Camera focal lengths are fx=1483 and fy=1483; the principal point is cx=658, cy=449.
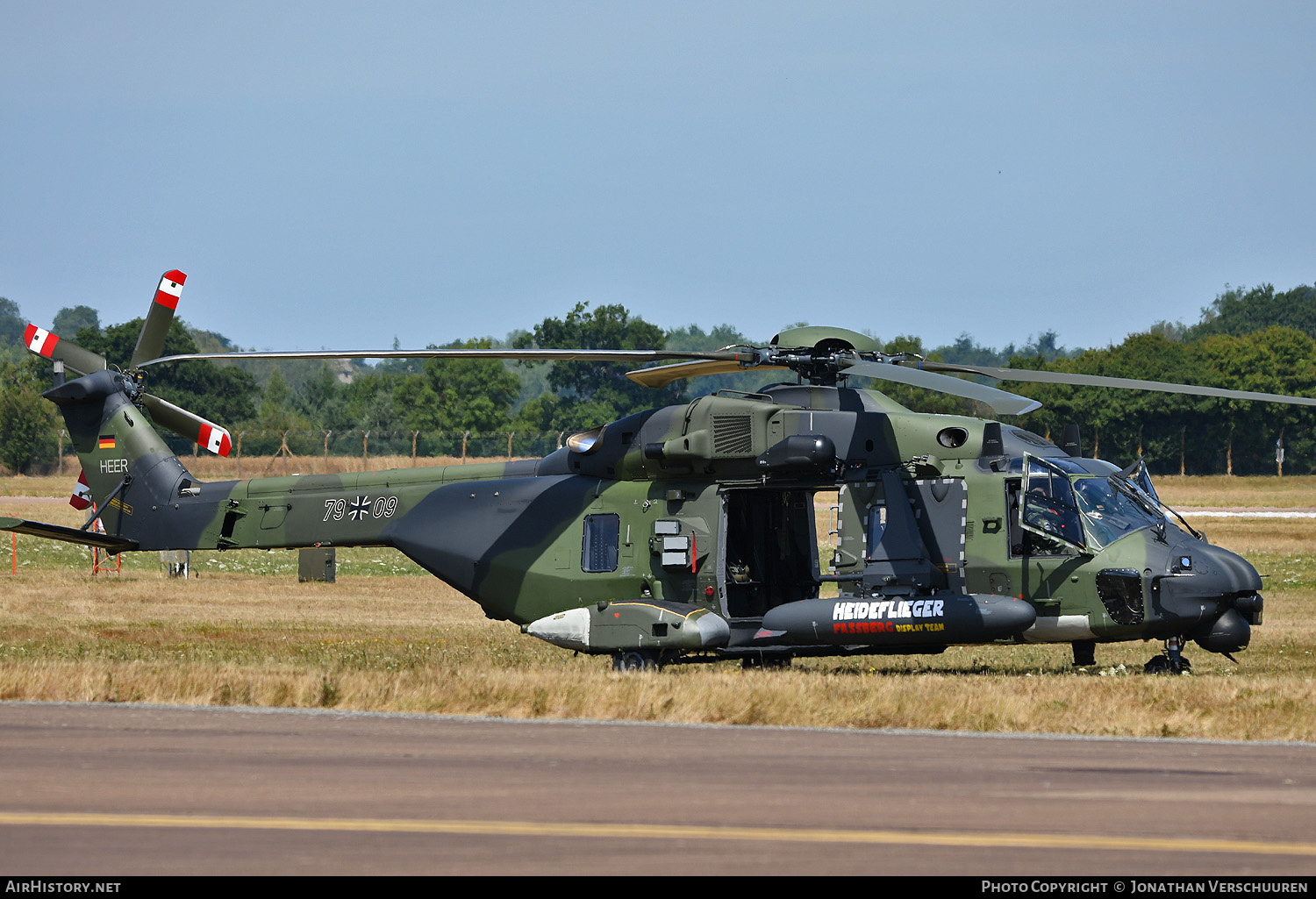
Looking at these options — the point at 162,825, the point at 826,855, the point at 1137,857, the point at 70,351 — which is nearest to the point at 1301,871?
the point at 1137,857

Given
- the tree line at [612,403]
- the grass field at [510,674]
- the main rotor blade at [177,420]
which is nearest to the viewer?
the grass field at [510,674]

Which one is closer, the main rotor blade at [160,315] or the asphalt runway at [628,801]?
the asphalt runway at [628,801]

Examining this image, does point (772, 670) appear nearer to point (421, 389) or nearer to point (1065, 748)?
point (1065, 748)

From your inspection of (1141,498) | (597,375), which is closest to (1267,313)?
(597,375)

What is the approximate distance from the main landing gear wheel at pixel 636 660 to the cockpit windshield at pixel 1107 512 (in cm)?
526

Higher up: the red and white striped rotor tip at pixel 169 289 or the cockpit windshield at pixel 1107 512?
the red and white striped rotor tip at pixel 169 289

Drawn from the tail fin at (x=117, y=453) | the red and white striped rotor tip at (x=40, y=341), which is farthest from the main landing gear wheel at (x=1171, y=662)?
the red and white striped rotor tip at (x=40, y=341)

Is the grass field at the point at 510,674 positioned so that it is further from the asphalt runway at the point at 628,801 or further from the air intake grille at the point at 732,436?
the air intake grille at the point at 732,436

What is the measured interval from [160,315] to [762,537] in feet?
30.7

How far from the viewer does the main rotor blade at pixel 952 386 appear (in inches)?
523

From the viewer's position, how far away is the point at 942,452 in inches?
671

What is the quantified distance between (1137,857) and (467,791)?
13.0ft

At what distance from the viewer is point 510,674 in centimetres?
1566

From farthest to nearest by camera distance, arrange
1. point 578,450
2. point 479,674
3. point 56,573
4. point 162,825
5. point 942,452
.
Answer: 1. point 56,573
2. point 578,450
3. point 942,452
4. point 479,674
5. point 162,825
